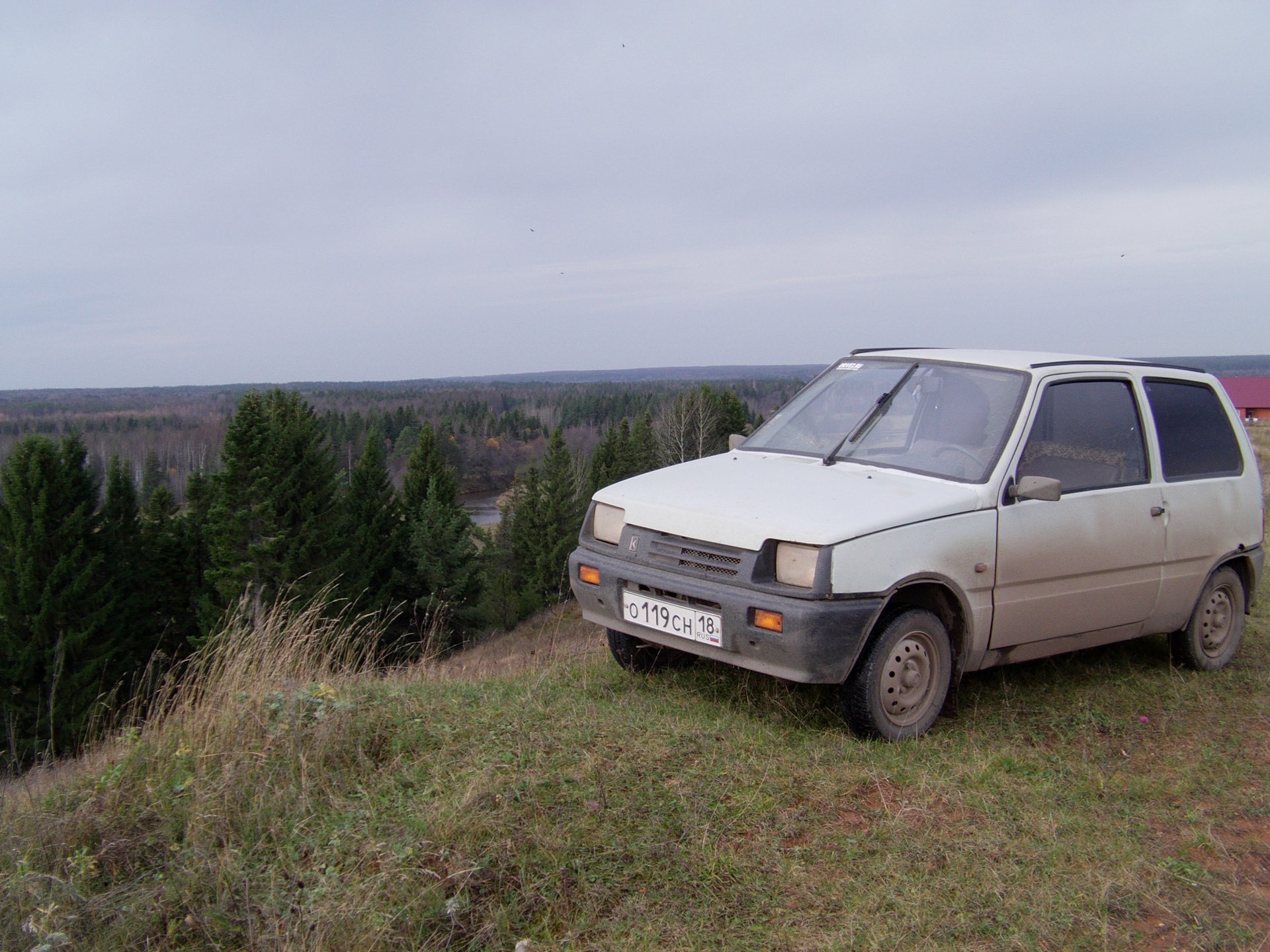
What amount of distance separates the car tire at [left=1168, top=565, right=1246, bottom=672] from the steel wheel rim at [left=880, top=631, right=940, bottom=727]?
2.37 m

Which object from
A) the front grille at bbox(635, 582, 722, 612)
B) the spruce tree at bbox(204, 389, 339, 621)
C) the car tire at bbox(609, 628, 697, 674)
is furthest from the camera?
the spruce tree at bbox(204, 389, 339, 621)

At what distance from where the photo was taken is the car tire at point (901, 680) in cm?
420

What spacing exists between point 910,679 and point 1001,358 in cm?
208

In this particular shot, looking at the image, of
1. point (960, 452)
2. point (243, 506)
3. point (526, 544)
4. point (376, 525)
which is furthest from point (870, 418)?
point (526, 544)

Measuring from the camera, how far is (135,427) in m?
117

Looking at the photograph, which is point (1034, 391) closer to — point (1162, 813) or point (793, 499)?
point (793, 499)

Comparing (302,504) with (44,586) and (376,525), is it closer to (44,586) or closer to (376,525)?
(44,586)

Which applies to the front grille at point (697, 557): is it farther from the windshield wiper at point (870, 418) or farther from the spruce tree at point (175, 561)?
the spruce tree at point (175, 561)

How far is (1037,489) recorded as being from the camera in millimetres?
4547

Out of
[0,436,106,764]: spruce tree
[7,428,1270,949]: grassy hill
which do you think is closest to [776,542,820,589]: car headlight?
[7,428,1270,949]: grassy hill

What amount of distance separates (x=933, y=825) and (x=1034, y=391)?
2.45 metres

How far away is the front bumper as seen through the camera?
12.9ft

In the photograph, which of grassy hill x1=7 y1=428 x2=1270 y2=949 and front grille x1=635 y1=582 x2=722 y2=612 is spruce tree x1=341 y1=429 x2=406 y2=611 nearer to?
front grille x1=635 y1=582 x2=722 y2=612

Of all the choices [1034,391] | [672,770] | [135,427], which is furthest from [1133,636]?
[135,427]
